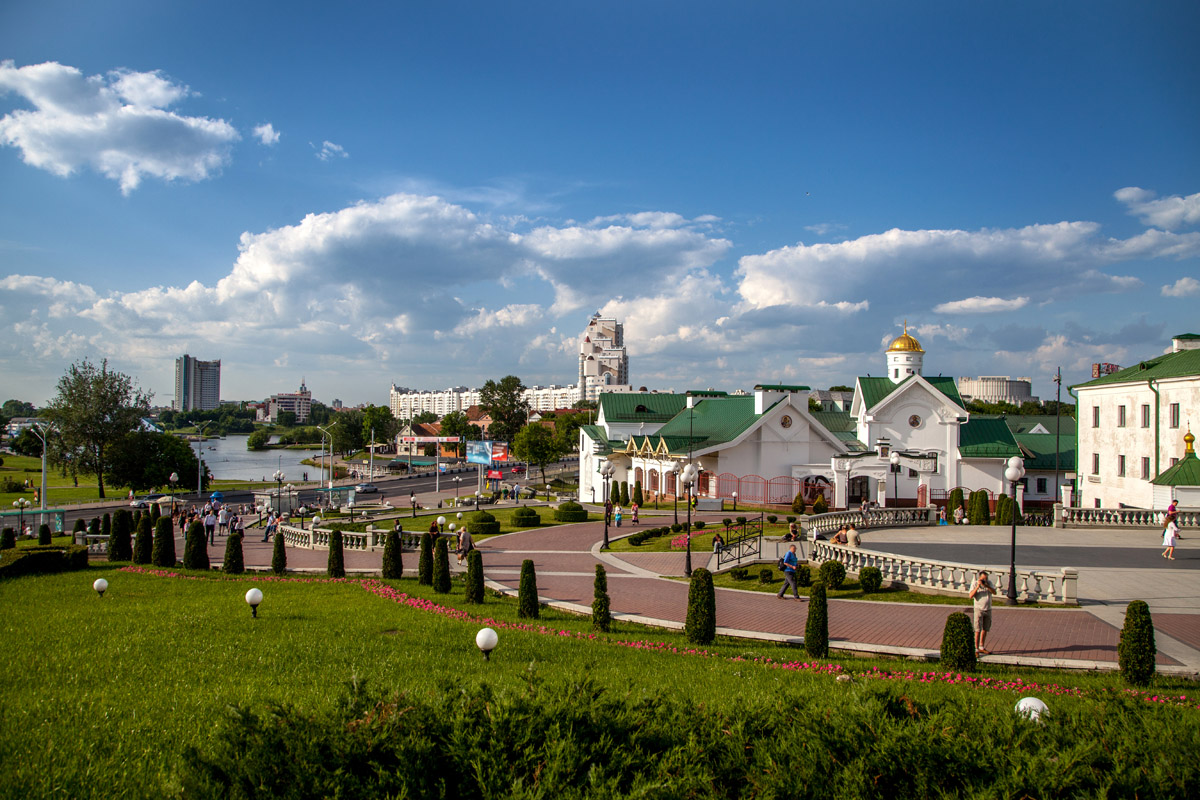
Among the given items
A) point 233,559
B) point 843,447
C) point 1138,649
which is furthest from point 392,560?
point 843,447

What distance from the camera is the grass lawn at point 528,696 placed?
5.02 meters

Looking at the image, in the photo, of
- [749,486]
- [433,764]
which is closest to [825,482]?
[749,486]

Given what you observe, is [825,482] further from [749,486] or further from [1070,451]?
[1070,451]

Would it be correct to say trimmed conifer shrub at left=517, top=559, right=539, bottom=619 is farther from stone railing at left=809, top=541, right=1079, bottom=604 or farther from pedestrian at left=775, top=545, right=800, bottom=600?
stone railing at left=809, top=541, right=1079, bottom=604

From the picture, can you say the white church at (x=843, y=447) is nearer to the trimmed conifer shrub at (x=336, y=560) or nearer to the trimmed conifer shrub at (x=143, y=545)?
the trimmed conifer shrub at (x=336, y=560)

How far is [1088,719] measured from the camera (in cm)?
590

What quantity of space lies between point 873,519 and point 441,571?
19636mm

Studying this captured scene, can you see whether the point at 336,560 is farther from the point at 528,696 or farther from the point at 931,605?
the point at 931,605

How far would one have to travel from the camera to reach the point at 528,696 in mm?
5645

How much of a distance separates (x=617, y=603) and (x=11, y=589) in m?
14.8

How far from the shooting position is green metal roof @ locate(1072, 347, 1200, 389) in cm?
3212

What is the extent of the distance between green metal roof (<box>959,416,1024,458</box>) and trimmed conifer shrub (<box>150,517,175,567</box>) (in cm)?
4379

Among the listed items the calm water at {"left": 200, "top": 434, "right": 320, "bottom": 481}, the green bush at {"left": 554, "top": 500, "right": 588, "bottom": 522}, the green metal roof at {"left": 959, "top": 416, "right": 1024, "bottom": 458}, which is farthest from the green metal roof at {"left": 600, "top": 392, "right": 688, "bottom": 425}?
the calm water at {"left": 200, "top": 434, "right": 320, "bottom": 481}

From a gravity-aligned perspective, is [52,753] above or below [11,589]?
above
